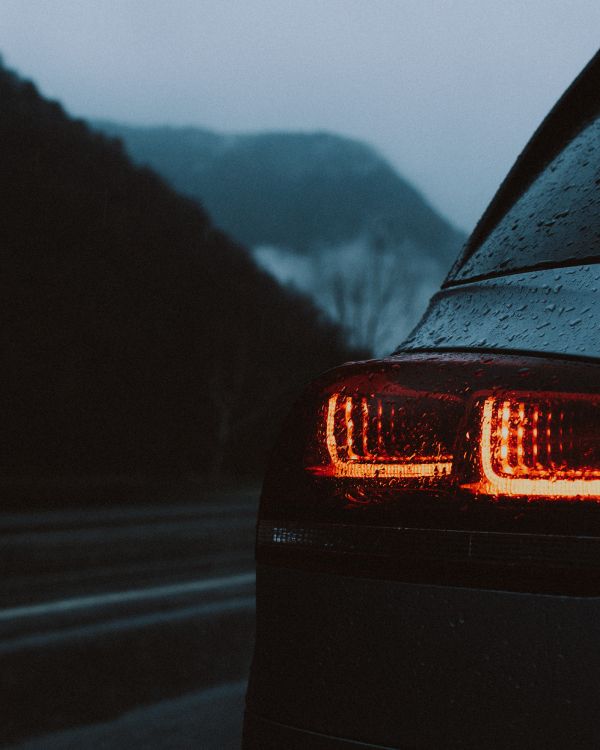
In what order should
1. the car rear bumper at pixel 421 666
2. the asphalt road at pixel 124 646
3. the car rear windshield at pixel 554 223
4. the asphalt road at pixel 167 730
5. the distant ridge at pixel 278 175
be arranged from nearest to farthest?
the car rear bumper at pixel 421 666
the car rear windshield at pixel 554 223
the asphalt road at pixel 167 730
the asphalt road at pixel 124 646
the distant ridge at pixel 278 175

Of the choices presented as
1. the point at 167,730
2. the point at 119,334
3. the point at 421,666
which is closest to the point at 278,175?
the point at 119,334

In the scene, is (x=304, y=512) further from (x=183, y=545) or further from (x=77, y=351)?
(x=77, y=351)

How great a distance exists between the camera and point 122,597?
7.03 meters

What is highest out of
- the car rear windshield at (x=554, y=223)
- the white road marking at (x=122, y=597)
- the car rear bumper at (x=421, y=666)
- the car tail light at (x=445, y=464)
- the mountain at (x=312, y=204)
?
the mountain at (x=312, y=204)

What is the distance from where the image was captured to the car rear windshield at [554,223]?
1630mm

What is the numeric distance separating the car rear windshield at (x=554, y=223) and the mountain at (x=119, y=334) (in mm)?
30889

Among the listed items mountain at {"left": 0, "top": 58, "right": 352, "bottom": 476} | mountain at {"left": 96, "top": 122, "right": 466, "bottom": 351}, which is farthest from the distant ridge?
mountain at {"left": 0, "top": 58, "right": 352, "bottom": 476}

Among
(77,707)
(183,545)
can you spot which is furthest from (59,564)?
(77,707)

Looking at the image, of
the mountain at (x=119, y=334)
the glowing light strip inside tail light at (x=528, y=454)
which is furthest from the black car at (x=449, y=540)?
the mountain at (x=119, y=334)

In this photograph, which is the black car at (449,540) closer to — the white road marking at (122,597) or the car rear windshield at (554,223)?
A: the car rear windshield at (554,223)

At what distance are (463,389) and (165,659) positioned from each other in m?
4.10

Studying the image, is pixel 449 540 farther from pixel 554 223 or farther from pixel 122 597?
pixel 122 597

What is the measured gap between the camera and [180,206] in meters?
45.9

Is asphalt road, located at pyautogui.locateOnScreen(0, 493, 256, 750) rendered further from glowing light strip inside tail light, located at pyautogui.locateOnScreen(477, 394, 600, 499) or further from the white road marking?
glowing light strip inside tail light, located at pyautogui.locateOnScreen(477, 394, 600, 499)
